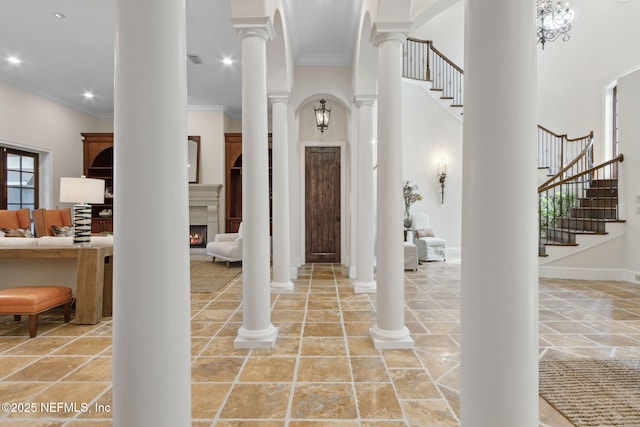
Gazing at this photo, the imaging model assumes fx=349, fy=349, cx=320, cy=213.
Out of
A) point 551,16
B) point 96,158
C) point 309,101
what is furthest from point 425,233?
point 96,158

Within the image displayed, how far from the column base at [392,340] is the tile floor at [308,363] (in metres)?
0.06

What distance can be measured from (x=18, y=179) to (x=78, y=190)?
5.21 meters

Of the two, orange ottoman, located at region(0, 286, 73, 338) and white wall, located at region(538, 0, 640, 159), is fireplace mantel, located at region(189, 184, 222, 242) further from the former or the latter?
white wall, located at region(538, 0, 640, 159)

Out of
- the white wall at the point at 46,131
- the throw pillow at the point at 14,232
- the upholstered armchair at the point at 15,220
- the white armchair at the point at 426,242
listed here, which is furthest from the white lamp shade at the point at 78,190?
the white armchair at the point at 426,242

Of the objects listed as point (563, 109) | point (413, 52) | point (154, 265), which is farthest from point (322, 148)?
point (563, 109)

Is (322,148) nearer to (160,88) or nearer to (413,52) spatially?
(413,52)

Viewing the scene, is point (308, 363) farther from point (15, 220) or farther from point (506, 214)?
point (15, 220)

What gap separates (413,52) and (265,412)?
974 cm

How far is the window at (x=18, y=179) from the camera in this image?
720cm

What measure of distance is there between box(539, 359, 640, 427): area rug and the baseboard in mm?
3751

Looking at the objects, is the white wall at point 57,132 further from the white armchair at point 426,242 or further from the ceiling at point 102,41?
the white armchair at point 426,242

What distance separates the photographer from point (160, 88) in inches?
48.4

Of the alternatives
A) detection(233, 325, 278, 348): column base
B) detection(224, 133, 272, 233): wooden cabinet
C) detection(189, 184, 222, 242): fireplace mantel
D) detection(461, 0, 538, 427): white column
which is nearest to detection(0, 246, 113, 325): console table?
detection(233, 325, 278, 348): column base

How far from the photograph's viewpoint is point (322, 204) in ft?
24.4
